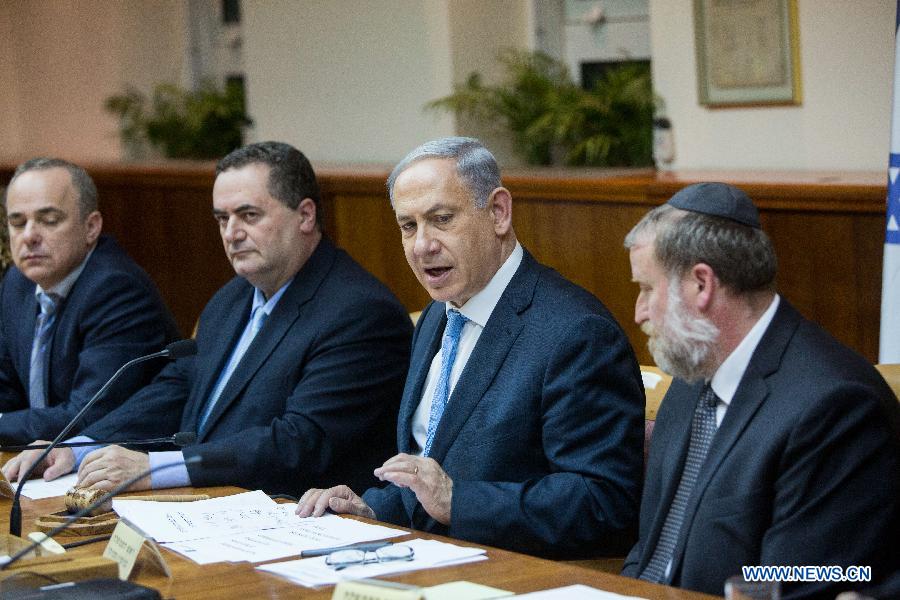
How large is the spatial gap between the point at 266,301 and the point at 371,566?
174 cm

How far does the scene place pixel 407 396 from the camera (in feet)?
11.1

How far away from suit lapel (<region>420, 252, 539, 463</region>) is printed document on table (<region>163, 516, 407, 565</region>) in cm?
36

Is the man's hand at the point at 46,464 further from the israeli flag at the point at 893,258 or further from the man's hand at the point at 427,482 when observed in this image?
the israeli flag at the point at 893,258

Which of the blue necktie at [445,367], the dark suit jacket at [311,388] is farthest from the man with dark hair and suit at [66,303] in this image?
the blue necktie at [445,367]

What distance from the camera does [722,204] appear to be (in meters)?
2.46

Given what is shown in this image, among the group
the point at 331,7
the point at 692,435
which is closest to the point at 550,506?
the point at 692,435

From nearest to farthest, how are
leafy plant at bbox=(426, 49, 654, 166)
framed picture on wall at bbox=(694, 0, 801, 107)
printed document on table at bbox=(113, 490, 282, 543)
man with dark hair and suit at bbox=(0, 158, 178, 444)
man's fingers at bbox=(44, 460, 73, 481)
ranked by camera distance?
printed document on table at bbox=(113, 490, 282, 543), man's fingers at bbox=(44, 460, 73, 481), man with dark hair and suit at bbox=(0, 158, 178, 444), framed picture on wall at bbox=(694, 0, 801, 107), leafy plant at bbox=(426, 49, 654, 166)

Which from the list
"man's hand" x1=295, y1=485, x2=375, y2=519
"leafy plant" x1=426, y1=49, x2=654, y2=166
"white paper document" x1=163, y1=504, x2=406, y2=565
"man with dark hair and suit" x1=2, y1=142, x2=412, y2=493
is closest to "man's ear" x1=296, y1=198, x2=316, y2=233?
"man with dark hair and suit" x1=2, y1=142, x2=412, y2=493

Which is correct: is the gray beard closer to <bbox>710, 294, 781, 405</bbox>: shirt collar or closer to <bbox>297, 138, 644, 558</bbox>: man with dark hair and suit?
<bbox>710, 294, 781, 405</bbox>: shirt collar

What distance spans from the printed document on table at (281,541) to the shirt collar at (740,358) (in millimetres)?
721

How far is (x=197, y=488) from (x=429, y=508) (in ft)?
2.47

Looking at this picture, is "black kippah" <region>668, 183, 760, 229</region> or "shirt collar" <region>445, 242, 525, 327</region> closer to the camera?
"black kippah" <region>668, 183, 760, 229</region>

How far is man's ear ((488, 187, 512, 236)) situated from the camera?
10.7 feet

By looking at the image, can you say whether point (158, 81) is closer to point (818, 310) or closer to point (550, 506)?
point (818, 310)
